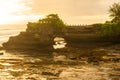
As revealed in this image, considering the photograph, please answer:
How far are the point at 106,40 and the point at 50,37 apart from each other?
22694mm

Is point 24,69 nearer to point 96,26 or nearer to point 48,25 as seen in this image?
point 48,25

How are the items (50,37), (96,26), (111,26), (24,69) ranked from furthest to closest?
(96,26)
(111,26)
(50,37)
(24,69)

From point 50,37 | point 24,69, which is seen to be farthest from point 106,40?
point 24,69

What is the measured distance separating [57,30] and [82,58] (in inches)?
1955

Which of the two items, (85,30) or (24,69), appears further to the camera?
(85,30)

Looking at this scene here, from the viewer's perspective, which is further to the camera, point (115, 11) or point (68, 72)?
point (115, 11)

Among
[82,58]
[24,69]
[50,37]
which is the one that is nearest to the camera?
[24,69]

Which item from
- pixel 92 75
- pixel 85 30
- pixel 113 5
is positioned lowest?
pixel 92 75

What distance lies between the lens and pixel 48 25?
113500mm

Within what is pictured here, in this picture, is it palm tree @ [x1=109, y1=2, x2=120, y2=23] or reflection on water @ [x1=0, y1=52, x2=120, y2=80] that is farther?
palm tree @ [x1=109, y1=2, x2=120, y2=23]

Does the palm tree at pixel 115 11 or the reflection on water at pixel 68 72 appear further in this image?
the palm tree at pixel 115 11

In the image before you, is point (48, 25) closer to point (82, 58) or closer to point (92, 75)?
point (82, 58)

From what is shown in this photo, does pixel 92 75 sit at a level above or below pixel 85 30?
below

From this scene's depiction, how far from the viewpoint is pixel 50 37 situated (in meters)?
104
